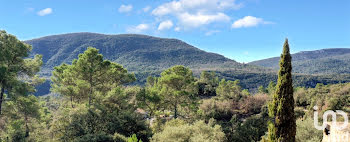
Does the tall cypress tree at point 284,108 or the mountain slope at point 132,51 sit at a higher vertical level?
the mountain slope at point 132,51

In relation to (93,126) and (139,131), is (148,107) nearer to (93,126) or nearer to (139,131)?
(139,131)

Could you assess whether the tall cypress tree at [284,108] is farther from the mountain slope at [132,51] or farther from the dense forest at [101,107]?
the mountain slope at [132,51]

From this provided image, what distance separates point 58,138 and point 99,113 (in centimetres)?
365

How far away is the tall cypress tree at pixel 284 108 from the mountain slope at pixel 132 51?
369ft

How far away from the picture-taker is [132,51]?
527ft

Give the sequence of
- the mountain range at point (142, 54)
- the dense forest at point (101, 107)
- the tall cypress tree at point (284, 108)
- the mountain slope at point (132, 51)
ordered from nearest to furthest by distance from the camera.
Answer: the tall cypress tree at point (284, 108), the dense forest at point (101, 107), the mountain range at point (142, 54), the mountain slope at point (132, 51)

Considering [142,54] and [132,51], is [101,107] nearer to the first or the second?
[142,54]

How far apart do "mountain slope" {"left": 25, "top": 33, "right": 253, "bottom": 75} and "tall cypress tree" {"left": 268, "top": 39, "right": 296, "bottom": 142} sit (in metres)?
112

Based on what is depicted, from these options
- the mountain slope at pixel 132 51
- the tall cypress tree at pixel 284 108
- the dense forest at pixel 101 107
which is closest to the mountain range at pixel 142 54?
the mountain slope at pixel 132 51

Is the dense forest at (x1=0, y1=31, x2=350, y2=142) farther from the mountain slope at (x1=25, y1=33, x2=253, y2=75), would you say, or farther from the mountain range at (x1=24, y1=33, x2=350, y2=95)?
the mountain slope at (x1=25, y1=33, x2=253, y2=75)

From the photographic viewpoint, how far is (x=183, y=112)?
111ft

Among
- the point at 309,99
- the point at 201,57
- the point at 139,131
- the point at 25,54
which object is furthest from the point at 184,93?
the point at 201,57

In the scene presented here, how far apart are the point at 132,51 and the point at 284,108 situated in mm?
152015

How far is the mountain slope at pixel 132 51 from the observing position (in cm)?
13750
